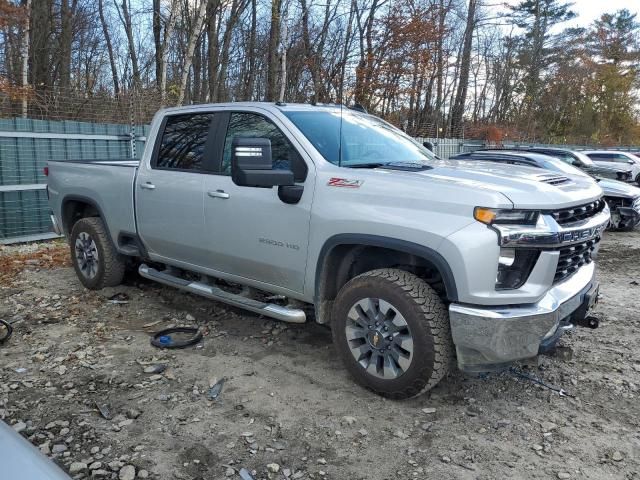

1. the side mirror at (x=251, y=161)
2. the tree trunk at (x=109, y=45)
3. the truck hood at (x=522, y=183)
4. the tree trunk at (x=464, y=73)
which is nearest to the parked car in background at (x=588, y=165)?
the truck hood at (x=522, y=183)

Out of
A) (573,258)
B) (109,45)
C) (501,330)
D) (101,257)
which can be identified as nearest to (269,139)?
(501,330)

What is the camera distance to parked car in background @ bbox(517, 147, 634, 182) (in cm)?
1230

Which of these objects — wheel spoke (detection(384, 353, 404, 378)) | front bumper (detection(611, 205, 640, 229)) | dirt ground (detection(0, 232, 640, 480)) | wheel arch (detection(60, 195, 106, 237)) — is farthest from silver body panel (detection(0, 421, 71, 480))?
front bumper (detection(611, 205, 640, 229))

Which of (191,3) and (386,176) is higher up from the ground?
(191,3)

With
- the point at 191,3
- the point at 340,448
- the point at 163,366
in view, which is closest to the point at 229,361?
the point at 163,366

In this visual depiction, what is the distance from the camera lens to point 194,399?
3465 millimetres

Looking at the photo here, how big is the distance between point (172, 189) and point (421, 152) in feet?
7.17

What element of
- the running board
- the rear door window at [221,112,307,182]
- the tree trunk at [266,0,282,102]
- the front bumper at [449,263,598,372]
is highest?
the tree trunk at [266,0,282,102]

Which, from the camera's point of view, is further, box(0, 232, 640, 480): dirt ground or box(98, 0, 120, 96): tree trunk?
box(98, 0, 120, 96): tree trunk

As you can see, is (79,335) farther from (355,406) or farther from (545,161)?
(545,161)

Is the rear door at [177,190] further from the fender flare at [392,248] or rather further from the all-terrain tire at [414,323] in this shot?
the all-terrain tire at [414,323]

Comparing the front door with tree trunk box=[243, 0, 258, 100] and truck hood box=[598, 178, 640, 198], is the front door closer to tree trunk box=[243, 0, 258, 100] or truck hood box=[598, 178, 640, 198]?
truck hood box=[598, 178, 640, 198]

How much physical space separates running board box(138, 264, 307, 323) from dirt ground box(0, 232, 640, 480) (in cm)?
40

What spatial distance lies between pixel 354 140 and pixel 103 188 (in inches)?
109
